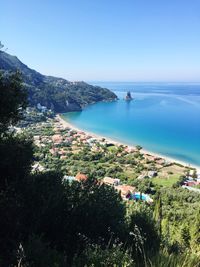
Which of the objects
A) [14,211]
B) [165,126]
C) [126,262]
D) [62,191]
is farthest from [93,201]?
[165,126]

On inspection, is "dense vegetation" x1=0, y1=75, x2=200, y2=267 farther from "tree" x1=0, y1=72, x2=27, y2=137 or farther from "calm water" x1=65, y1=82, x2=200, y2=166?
"calm water" x1=65, y1=82, x2=200, y2=166

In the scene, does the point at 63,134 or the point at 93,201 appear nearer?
the point at 93,201

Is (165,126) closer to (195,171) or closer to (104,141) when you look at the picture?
(104,141)

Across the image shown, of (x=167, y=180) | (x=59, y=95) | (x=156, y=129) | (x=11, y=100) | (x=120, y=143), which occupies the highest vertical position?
(x=11, y=100)

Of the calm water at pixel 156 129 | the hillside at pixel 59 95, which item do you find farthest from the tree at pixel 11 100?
the hillside at pixel 59 95

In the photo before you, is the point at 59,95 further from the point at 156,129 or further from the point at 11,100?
the point at 11,100

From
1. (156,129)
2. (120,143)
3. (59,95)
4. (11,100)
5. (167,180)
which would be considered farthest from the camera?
(59,95)

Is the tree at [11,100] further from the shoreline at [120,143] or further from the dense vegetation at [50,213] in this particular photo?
the shoreline at [120,143]

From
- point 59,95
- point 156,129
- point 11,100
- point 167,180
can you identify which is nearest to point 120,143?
point 156,129
